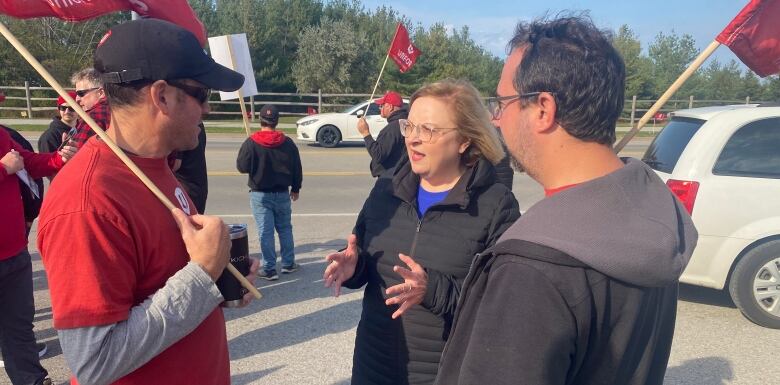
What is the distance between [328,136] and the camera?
18.6 meters

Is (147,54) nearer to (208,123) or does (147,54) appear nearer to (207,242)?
(207,242)

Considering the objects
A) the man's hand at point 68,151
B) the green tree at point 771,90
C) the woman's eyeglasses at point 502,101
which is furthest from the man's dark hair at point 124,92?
the green tree at point 771,90

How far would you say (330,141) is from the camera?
61.0 feet

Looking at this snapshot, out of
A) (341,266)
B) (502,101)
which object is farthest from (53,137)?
(502,101)

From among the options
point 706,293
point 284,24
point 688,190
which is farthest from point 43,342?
point 284,24

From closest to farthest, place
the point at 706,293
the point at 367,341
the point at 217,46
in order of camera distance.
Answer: the point at 367,341
the point at 217,46
the point at 706,293

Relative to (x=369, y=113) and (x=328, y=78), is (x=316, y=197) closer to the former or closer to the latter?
(x=369, y=113)

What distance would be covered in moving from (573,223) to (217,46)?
2.84 metres

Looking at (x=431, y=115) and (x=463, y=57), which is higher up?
(x=463, y=57)

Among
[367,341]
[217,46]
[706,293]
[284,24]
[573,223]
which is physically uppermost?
[284,24]

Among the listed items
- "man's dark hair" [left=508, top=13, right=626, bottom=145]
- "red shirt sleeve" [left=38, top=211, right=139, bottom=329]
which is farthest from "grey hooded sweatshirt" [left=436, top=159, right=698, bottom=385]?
"red shirt sleeve" [left=38, top=211, right=139, bottom=329]

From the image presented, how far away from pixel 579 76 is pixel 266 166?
5.14m

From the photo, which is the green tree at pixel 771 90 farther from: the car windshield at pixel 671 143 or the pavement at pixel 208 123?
the car windshield at pixel 671 143

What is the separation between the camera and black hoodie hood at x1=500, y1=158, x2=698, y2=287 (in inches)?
45.4
